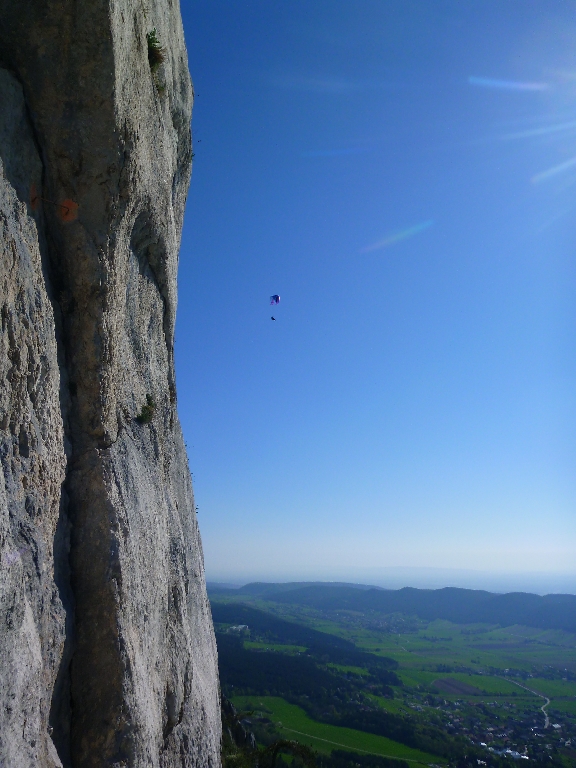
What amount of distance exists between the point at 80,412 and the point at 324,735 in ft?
267

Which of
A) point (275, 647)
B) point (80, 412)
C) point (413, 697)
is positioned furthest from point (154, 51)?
point (275, 647)

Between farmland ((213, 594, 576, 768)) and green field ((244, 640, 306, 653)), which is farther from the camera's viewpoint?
green field ((244, 640, 306, 653))

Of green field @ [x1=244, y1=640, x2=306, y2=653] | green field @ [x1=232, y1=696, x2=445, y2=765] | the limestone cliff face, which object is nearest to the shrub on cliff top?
the limestone cliff face

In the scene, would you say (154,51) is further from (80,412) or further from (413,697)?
(413,697)

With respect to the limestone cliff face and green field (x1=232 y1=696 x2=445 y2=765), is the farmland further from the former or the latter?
the limestone cliff face

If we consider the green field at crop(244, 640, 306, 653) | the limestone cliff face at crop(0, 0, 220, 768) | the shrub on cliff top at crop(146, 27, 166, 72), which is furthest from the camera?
the green field at crop(244, 640, 306, 653)

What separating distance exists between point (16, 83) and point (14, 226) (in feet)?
8.01

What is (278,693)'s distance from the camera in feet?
295

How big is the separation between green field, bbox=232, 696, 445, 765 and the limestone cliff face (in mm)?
67958

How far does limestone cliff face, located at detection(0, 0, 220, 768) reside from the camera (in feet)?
20.6

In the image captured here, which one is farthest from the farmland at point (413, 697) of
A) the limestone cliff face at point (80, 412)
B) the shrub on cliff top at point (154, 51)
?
the shrub on cliff top at point (154, 51)

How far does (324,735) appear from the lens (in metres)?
72.4

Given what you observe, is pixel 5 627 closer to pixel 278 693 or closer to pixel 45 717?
pixel 45 717

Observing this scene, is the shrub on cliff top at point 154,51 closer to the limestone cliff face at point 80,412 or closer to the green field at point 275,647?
the limestone cliff face at point 80,412
